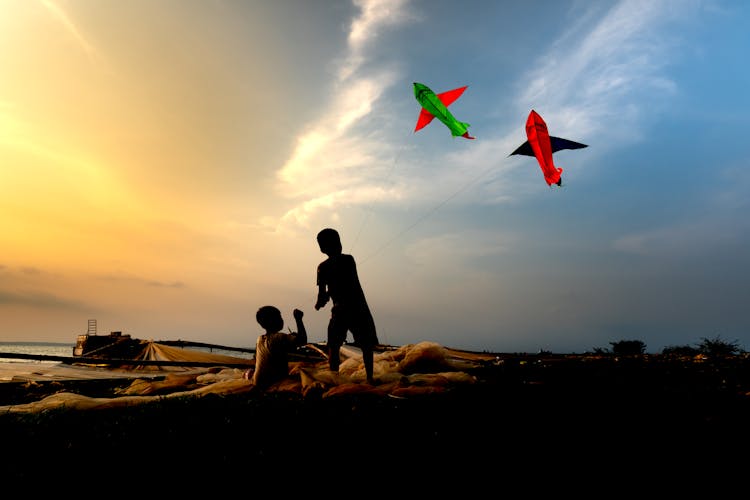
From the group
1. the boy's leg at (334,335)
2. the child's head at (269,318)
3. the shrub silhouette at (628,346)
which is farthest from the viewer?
the shrub silhouette at (628,346)

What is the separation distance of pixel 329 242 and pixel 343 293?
36.0 inches

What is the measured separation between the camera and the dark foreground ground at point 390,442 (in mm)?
2236

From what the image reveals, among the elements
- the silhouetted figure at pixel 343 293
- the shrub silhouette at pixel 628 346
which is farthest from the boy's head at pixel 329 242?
the shrub silhouette at pixel 628 346

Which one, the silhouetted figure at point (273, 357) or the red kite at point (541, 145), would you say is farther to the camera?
the red kite at point (541, 145)

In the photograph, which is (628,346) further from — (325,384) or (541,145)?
(325,384)

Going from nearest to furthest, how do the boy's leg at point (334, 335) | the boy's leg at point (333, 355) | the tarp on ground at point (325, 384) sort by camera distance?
1. the tarp on ground at point (325, 384)
2. the boy's leg at point (334, 335)
3. the boy's leg at point (333, 355)

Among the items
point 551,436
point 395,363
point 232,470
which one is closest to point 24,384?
point 395,363

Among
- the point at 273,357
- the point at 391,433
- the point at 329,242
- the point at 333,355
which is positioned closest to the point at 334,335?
the point at 333,355

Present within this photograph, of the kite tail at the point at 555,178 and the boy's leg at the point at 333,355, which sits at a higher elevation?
the kite tail at the point at 555,178

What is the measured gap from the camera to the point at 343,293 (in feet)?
20.5

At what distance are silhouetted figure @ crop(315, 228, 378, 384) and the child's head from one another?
2.28ft

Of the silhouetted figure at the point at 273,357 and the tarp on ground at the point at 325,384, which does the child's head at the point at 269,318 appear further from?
the tarp on ground at the point at 325,384

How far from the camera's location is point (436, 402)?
418cm

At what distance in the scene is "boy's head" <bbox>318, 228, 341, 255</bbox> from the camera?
20.6ft
